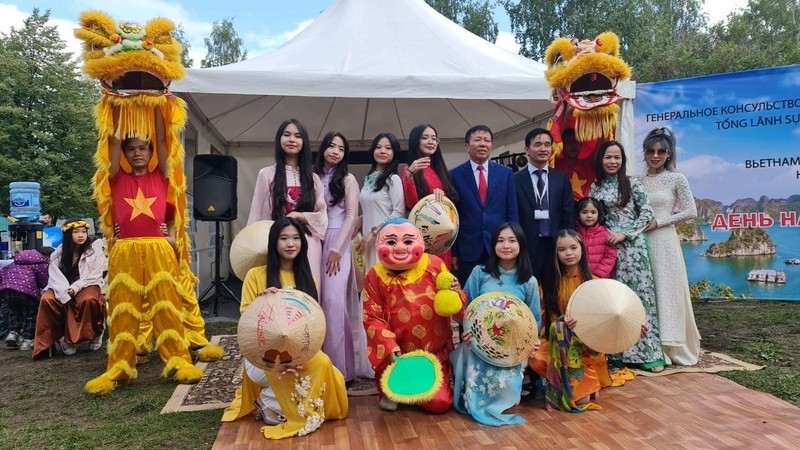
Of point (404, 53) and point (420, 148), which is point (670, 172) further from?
point (404, 53)

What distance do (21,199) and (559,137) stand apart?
7947mm

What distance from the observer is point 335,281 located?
124 inches

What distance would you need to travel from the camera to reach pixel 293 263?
108 inches

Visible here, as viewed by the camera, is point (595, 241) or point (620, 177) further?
point (620, 177)

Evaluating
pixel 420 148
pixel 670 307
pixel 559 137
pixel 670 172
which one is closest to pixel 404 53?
pixel 559 137

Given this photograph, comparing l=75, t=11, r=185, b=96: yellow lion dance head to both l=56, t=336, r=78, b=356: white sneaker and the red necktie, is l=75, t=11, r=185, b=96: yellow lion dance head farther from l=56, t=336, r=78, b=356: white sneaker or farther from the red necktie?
l=56, t=336, r=78, b=356: white sneaker

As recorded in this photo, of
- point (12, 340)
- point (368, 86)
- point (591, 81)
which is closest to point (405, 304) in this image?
point (591, 81)

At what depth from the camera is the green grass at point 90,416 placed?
2.51 m

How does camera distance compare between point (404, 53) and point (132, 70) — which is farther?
point (404, 53)

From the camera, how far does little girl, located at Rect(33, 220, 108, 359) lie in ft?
14.2

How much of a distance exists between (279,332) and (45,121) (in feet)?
64.6

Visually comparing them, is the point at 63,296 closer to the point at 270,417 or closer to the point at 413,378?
the point at 270,417

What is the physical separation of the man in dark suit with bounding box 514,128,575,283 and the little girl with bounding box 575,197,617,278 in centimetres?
9

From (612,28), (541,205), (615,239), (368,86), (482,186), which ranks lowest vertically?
(615,239)
